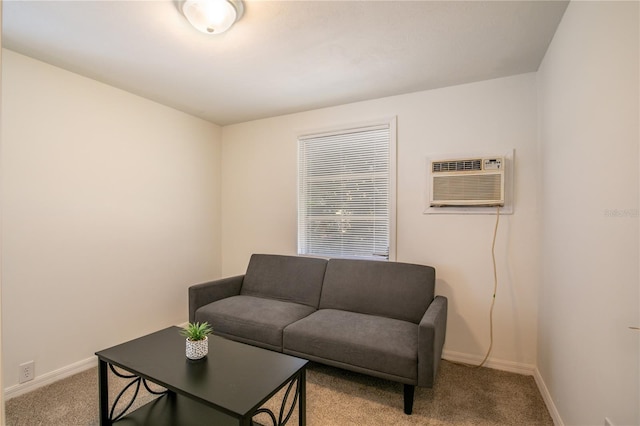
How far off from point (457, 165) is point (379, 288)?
1213mm

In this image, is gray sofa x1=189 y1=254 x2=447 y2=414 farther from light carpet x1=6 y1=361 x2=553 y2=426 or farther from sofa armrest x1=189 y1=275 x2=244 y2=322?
light carpet x1=6 y1=361 x2=553 y2=426

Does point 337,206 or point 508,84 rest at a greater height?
point 508,84

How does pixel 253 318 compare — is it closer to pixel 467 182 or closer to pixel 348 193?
pixel 348 193

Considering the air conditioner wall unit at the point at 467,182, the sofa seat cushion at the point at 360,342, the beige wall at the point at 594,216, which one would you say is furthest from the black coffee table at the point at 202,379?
the air conditioner wall unit at the point at 467,182

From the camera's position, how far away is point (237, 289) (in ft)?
10.8

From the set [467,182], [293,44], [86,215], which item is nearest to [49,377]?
[86,215]

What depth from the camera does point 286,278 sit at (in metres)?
3.18

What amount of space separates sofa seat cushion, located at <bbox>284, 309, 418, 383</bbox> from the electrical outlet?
5.87 ft

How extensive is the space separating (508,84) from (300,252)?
243cm

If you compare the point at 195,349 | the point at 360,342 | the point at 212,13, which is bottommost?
the point at 360,342

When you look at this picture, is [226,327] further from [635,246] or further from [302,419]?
[635,246]

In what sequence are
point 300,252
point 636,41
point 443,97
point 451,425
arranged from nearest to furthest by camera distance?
point 636,41 → point 451,425 → point 443,97 → point 300,252

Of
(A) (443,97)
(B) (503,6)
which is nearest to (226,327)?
(A) (443,97)

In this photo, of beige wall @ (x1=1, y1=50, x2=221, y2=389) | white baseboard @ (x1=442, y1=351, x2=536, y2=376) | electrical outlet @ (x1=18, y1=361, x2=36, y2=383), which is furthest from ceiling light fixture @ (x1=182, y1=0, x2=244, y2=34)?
white baseboard @ (x1=442, y1=351, x2=536, y2=376)
